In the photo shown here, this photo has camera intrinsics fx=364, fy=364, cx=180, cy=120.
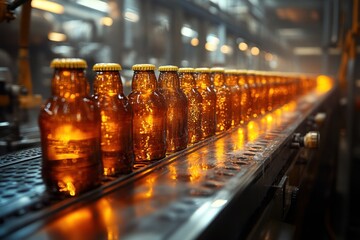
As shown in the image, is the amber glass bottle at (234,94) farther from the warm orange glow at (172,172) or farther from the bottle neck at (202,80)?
the warm orange glow at (172,172)

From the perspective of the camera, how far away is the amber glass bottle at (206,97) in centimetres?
125

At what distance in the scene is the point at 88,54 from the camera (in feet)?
12.7

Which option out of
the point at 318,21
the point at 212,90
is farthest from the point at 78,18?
Answer: the point at 318,21

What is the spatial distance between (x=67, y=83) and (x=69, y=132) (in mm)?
92

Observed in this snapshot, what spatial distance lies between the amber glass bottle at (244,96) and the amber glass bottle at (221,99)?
0.61 feet

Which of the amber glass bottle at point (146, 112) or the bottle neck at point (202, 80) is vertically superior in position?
the bottle neck at point (202, 80)

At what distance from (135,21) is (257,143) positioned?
3059mm

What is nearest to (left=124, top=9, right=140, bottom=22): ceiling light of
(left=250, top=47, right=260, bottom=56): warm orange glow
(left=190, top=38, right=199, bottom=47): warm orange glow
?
(left=190, top=38, right=199, bottom=47): warm orange glow

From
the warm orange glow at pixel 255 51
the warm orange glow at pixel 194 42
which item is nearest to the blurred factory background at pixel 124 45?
the warm orange glow at pixel 194 42

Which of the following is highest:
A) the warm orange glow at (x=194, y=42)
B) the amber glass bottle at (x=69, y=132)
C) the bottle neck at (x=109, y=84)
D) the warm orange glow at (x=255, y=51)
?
the warm orange glow at (x=255, y=51)

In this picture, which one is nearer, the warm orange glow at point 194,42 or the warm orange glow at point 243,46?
the warm orange glow at point 194,42

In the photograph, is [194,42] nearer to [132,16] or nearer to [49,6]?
[132,16]

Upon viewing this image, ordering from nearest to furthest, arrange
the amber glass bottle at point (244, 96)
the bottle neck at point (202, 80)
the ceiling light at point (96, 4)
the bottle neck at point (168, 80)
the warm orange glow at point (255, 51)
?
the bottle neck at point (168, 80) < the bottle neck at point (202, 80) < the amber glass bottle at point (244, 96) < the ceiling light at point (96, 4) < the warm orange glow at point (255, 51)

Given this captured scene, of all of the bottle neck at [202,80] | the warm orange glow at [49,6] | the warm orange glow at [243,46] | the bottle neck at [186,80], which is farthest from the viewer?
the warm orange glow at [243,46]
